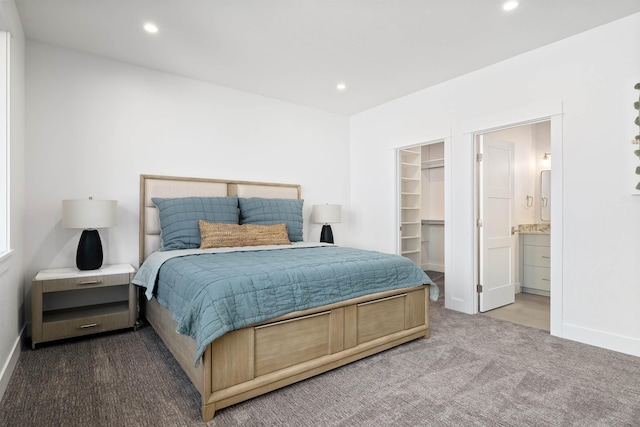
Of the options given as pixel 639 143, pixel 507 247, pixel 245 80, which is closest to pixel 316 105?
pixel 245 80

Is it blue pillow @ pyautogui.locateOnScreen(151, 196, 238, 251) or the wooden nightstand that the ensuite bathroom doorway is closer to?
blue pillow @ pyautogui.locateOnScreen(151, 196, 238, 251)

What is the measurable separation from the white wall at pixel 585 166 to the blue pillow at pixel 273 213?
1863 millimetres

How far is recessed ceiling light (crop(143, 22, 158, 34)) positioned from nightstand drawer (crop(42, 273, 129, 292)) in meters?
2.09

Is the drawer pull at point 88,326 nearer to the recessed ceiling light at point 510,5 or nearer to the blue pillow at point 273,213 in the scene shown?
the blue pillow at point 273,213

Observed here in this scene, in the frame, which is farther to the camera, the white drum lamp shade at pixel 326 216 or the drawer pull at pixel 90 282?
the white drum lamp shade at pixel 326 216

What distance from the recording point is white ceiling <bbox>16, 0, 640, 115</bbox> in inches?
96.2

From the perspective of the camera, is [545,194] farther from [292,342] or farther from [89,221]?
[89,221]

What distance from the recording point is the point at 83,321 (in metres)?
2.74

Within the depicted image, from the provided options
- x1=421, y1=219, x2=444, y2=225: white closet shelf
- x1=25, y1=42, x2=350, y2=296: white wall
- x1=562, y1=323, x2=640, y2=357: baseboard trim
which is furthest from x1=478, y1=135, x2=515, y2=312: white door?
x1=25, y1=42, x2=350, y2=296: white wall

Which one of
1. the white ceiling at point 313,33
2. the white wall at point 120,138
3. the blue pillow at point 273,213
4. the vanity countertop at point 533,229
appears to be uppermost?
the white ceiling at point 313,33

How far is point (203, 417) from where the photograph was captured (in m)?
1.71

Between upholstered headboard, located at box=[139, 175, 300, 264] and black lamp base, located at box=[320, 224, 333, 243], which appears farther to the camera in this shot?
black lamp base, located at box=[320, 224, 333, 243]

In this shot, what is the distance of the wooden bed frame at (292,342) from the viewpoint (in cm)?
178

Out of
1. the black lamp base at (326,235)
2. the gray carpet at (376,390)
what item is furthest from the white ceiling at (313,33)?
the gray carpet at (376,390)
